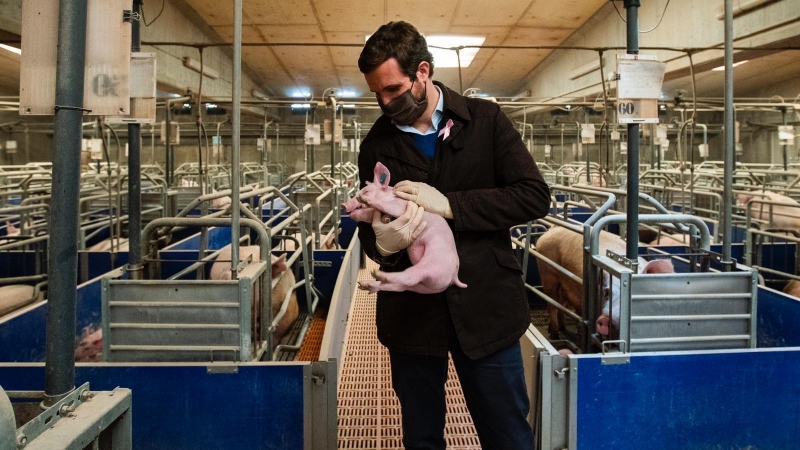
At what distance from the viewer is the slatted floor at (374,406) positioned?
2.25 m

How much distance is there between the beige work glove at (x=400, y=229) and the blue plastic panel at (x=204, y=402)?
0.63 metres

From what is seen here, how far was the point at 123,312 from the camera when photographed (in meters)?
2.02

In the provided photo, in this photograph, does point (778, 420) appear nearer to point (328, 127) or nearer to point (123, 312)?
point (123, 312)

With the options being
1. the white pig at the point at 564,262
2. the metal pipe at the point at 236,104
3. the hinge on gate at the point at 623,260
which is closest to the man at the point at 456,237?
the metal pipe at the point at 236,104

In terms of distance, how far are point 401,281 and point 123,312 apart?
4.15ft

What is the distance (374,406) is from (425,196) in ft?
5.03

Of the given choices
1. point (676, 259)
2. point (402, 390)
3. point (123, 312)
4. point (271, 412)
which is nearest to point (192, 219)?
point (123, 312)

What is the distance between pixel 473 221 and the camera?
1355mm

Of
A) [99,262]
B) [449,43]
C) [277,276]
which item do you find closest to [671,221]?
[277,276]

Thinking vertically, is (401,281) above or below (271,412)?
above

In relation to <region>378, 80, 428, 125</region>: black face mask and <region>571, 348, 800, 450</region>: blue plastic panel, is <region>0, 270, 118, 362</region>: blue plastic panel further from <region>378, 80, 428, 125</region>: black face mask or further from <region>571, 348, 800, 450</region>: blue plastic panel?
<region>571, 348, 800, 450</region>: blue plastic panel

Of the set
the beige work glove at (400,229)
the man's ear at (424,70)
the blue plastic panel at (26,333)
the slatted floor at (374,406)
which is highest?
the man's ear at (424,70)

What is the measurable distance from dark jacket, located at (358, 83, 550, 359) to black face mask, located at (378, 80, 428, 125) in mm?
59

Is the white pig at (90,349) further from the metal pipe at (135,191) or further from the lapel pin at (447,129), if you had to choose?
the lapel pin at (447,129)
